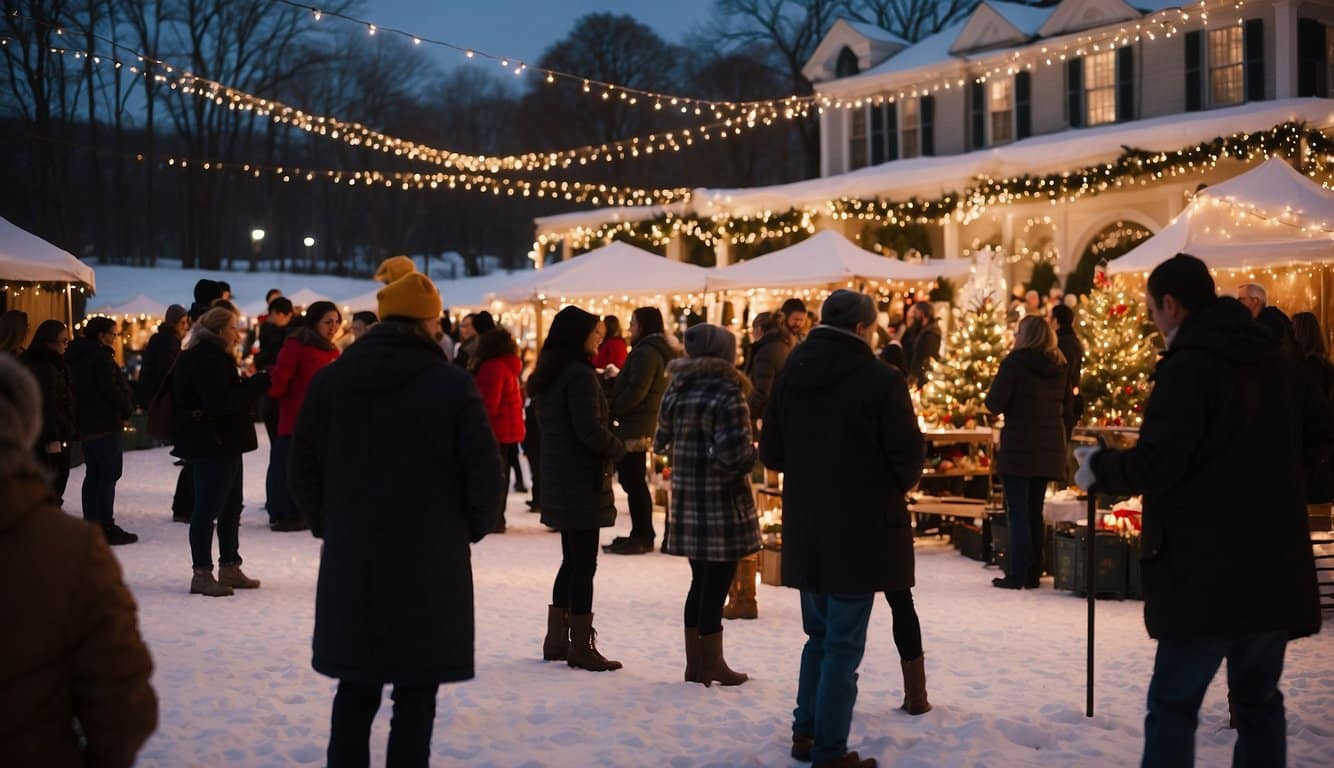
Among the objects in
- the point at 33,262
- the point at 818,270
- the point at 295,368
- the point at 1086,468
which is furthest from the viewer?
the point at 818,270

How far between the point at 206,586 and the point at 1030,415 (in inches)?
225

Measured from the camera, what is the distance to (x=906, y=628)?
245 inches

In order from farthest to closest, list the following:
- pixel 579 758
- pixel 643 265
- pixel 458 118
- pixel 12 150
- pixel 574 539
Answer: pixel 458 118 → pixel 12 150 → pixel 643 265 → pixel 574 539 → pixel 579 758

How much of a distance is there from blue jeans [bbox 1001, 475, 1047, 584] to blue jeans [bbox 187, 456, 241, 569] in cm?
527

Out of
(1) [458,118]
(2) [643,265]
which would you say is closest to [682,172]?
(1) [458,118]

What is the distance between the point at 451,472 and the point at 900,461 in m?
1.77

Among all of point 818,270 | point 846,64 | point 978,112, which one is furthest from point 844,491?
point 846,64

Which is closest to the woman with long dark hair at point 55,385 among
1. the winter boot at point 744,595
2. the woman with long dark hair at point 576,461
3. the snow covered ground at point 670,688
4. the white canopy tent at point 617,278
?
the snow covered ground at point 670,688

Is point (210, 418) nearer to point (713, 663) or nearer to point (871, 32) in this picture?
point (713, 663)

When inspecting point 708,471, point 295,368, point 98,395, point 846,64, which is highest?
point 846,64

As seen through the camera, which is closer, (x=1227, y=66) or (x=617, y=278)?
(x=617, y=278)

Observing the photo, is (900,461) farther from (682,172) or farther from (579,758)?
(682,172)

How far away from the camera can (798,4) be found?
46688 millimetres

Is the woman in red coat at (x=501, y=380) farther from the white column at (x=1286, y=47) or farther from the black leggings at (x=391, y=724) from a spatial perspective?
the white column at (x=1286, y=47)
